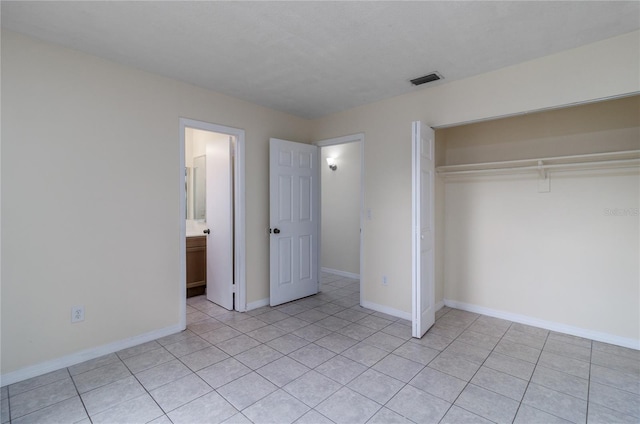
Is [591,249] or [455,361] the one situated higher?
[591,249]

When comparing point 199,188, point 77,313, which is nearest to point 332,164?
point 199,188

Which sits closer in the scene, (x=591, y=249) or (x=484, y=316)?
(x=591, y=249)

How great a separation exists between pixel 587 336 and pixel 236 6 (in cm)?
409

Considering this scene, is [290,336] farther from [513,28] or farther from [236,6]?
[513,28]

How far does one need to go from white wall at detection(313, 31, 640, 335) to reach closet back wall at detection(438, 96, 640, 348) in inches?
5.3

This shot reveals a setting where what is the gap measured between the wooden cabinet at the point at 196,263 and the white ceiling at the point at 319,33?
2166 millimetres

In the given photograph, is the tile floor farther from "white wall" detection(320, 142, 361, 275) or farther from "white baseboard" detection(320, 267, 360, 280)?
"white wall" detection(320, 142, 361, 275)

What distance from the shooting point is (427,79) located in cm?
305

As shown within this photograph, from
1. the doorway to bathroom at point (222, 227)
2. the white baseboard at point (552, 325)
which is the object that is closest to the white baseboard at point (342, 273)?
the white baseboard at point (552, 325)

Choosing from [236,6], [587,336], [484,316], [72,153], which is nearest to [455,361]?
[484,316]

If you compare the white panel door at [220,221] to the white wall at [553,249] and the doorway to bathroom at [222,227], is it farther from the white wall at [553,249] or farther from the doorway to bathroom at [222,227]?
the white wall at [553,249]

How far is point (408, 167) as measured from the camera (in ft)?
11.6

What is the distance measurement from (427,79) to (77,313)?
3745mm

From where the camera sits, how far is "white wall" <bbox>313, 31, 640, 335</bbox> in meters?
2.37
